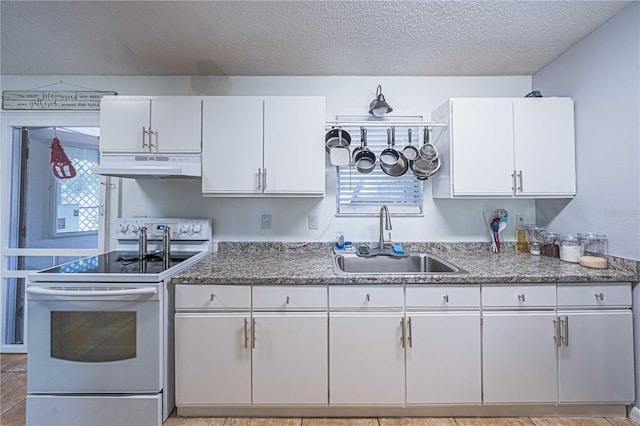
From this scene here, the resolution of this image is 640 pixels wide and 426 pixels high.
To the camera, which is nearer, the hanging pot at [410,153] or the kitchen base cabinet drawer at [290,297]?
the kitchen base cabinet drawer at [290,297]

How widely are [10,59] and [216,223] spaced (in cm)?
190

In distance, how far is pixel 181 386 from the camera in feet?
5.27

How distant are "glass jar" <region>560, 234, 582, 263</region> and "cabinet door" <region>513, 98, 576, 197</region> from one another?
31cm

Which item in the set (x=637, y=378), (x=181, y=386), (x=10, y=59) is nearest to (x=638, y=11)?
(x=637, y=378)

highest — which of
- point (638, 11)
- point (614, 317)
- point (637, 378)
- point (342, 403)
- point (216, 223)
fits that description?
point (638, 11)

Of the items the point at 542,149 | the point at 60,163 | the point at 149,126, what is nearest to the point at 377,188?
the point at 542,149

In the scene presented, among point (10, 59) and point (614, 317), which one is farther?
point (10, 59)

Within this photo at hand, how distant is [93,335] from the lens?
1523 mm

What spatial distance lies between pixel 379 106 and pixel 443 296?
55.3 inches

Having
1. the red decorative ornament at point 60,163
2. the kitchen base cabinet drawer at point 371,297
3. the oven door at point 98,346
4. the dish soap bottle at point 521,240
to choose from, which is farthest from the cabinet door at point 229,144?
the dish soap bottle at point 521,240

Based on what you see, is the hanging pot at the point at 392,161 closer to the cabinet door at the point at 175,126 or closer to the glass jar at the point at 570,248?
the glass jar at the point at 570,248

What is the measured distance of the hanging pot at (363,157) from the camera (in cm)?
216

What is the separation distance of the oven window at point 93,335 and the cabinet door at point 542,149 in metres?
2.57

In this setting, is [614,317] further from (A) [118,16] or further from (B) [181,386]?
(A) [118,16]
